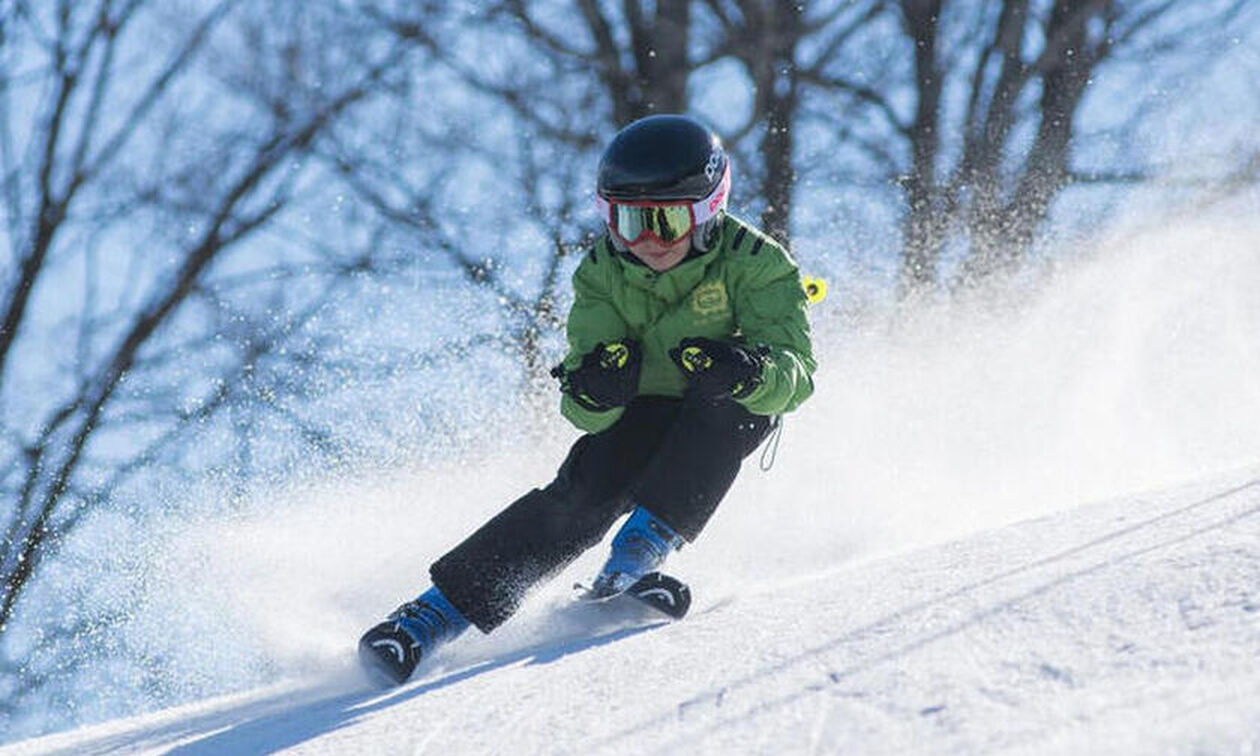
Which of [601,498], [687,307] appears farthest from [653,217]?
[601,498]

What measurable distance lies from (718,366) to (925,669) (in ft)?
4.53

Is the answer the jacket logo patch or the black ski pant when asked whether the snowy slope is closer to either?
the black ski pant

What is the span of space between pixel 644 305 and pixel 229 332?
8531mm

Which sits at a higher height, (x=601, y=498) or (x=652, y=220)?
(x=652, y=220)

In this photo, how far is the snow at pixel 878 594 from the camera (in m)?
1.38

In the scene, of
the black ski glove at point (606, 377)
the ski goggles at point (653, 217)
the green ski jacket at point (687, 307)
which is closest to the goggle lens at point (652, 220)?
the ski goggles at point (653, 217)

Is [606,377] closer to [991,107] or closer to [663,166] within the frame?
[663,166]

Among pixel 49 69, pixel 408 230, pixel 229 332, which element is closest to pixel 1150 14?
pixel 408 230

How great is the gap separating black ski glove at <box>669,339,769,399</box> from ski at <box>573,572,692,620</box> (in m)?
0.43

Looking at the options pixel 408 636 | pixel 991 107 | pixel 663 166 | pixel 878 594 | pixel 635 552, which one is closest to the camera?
pixel 878 594

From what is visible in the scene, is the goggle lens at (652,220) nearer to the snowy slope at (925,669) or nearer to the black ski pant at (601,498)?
the black ski pant at (601,498)

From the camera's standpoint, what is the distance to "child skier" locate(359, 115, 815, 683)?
294 cm

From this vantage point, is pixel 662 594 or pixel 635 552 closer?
pixel 662 594

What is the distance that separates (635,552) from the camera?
2969 mm
